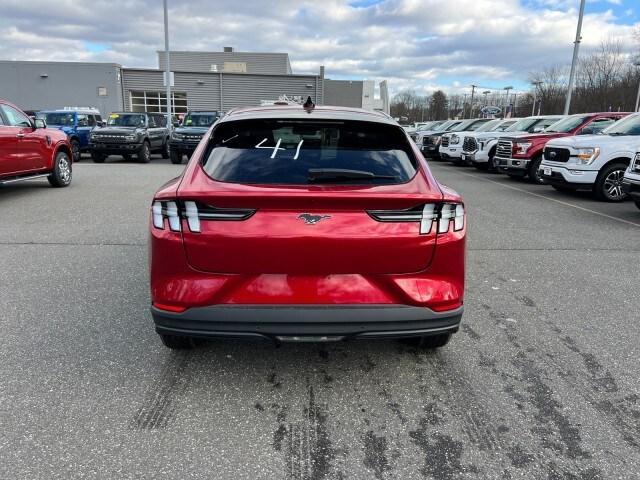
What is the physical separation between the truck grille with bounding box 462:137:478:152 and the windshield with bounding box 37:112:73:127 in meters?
14.8

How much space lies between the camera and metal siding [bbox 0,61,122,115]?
133ft

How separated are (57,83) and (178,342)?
4461 cm

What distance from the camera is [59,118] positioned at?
19609 mm

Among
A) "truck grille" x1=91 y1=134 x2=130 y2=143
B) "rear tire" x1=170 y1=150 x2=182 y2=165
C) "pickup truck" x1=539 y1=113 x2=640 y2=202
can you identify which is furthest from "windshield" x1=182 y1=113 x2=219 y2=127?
"pickup truck" x1=539 y1=113 x2=640 y2=202

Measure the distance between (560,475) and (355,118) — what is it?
237cm

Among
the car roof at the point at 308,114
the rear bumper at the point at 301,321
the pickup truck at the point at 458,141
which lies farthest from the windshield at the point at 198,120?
the rear bumper at the point at 301,321

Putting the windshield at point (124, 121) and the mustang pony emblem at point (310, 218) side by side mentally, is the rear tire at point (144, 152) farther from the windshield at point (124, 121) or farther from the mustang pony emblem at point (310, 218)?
the mustang pony emblem at point (310, 218)

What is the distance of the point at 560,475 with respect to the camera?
2.44 m

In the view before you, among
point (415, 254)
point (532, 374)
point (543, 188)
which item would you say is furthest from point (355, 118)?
point (543, 188)

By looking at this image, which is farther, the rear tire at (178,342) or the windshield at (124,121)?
the windshield at (124,121)

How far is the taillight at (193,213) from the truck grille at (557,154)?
1022cm

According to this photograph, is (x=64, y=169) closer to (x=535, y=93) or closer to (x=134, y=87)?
(x=134, y=87)

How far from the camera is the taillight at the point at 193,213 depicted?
9.02ft

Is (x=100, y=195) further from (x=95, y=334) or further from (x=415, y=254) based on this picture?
(x=415, y=254)
